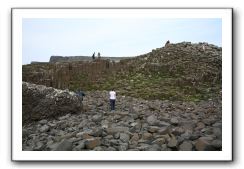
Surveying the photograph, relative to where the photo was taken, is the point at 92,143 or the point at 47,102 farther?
the point at 47,102

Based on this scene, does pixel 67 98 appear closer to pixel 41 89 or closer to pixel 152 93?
pixel 41 89

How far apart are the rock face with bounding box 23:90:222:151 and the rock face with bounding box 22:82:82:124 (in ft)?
0.43

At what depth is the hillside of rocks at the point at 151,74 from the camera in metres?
10.5

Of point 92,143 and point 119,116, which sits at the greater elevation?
point 119,116

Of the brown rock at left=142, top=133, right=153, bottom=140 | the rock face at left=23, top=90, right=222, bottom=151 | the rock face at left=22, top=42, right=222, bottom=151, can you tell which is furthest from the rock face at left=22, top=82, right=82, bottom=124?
the brown rock at left=142, top=133, right=153, bottom=140

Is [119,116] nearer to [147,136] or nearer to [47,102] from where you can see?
[147,136]

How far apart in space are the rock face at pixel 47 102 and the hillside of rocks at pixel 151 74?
0.92m

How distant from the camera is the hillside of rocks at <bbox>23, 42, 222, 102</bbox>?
34.3 feet

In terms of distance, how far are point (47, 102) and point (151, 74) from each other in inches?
272

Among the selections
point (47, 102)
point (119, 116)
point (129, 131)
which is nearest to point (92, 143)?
point (129, 131)

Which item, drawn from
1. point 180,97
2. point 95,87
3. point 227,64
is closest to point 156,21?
point 227,64

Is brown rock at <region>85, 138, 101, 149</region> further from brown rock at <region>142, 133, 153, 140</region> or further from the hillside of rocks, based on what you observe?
the hillside of rocks

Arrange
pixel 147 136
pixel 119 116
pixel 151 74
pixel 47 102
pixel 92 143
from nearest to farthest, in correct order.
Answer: pixel 92 143 → pixel 147 136 → pixel 119 116 → pixel 47 102 → pixel 151 74

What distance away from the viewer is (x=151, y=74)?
13.7 m
